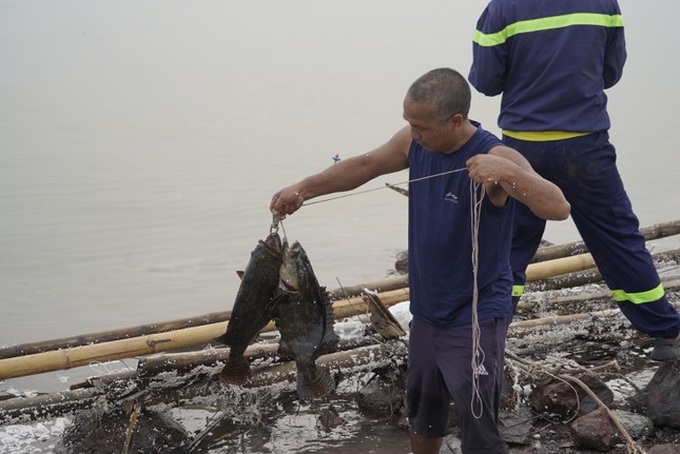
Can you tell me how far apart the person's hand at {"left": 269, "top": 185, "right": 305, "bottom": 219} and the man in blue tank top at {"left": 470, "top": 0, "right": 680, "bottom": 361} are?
144 cm

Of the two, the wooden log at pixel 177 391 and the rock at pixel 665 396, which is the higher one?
the wooden log at pixel 177 391

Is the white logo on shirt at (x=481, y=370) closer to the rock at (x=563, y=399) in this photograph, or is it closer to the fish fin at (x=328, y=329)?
the fish fin at (x=328, y=329)

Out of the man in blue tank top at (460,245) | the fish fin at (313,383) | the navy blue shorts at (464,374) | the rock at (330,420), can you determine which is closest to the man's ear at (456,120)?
the man in blue tank top at (460,245)

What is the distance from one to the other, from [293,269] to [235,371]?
2.43ft

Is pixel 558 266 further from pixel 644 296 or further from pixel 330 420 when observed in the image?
pixel 330 420

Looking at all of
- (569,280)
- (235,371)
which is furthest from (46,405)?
(569,280)

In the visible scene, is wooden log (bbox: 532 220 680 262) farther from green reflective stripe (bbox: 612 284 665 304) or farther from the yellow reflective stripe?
the yellow reflective stripe

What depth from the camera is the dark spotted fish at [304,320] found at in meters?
4.25

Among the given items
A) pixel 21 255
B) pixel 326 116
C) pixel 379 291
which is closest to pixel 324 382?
pixel 379 291

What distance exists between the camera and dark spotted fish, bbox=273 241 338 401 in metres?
4.25

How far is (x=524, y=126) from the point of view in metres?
5.23

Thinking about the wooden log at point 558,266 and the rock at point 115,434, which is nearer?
the rock at point 115,434

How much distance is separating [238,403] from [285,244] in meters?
1.72

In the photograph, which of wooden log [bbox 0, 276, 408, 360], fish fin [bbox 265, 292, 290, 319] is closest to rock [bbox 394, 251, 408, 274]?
wooden log [bbox 0, 276, 408, 360]
